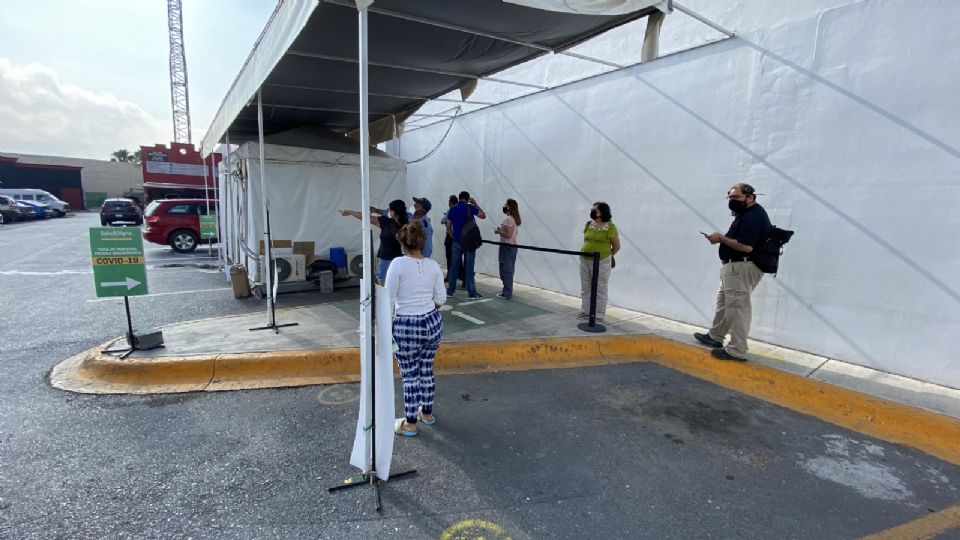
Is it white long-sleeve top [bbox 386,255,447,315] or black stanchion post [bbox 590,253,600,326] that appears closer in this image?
white long-sleeve top [bbox 386,255,447,315]

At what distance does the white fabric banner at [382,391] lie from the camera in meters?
2.71

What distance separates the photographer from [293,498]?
103 inches

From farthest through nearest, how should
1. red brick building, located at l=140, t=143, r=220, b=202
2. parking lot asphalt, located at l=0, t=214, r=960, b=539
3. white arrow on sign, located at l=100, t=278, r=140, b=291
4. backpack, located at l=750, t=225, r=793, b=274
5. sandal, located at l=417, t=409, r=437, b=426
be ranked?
red brick building, located at l=140, t=143, r=220, b=202
white arrow on sign, located at l=100, t=278, r=140, b=291
backpack, located at l=750, t=225, r=793, b=274
sandal, located at l=417, t=409, r=437, b=426
parking lot asphalt, located at l=0, t=214, r=960, b=539

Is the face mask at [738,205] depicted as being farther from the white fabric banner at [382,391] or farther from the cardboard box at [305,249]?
the cardboard box at [305,249]

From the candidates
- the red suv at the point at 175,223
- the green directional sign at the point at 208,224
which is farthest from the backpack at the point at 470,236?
the red suv at the point at 175,223

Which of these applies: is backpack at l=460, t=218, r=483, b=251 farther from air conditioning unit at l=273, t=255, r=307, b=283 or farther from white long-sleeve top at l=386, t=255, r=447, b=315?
white long-sleeve top at l=386, t=255, r=447, b=315

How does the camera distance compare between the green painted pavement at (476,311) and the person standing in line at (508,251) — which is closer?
the green painted pavement at (476,311)

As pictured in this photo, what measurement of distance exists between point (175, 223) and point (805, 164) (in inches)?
632

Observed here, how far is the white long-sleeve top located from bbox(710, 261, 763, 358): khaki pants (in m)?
3.23

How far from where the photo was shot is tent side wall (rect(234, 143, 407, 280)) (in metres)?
7.58

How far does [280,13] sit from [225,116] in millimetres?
3738

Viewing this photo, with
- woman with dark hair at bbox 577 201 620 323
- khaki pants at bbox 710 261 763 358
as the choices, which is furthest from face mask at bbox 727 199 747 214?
woman with dark hair at bbox 577 201 620 323

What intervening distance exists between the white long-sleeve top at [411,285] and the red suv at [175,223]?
1352cm

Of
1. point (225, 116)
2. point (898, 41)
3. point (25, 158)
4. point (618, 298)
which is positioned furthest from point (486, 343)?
point (25, 158)
